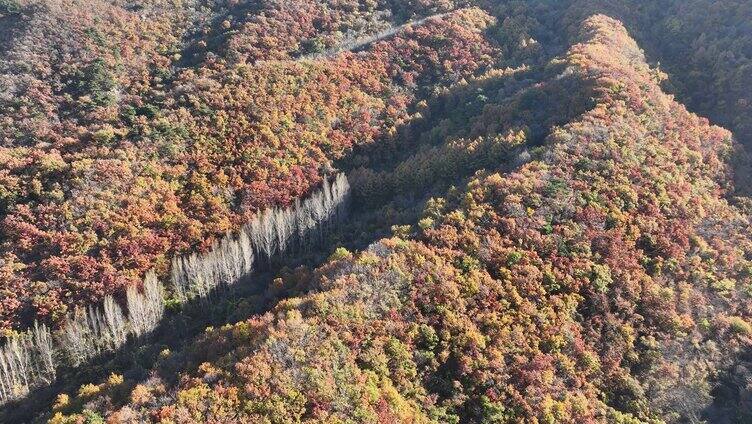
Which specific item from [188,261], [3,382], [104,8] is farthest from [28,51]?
[3,382]

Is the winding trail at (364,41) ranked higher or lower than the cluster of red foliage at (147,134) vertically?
higher

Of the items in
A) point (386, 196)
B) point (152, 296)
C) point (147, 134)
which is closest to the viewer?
point (152, 296)

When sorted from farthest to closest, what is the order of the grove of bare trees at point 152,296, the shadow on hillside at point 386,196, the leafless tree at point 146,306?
the leafless tree at point 146,306 → the shadow on hillside at point 386,196 → the grove of bare trees at point 152,296

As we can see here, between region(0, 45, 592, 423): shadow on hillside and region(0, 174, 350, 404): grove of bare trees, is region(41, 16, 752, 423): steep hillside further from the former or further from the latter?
region(0, 174, 350, 404): grove of bare trees

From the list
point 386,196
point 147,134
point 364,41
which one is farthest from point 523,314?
point 364,41

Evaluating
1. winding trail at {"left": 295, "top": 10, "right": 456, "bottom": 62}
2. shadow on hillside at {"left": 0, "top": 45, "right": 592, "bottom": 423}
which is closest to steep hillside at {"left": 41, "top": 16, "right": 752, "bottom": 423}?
shadow on hillside at {"left": 0, "top": 45, "right": 592, "bottom": 423}

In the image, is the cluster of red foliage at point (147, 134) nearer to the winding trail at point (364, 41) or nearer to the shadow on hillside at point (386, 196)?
the winding trail at point (364, 41)

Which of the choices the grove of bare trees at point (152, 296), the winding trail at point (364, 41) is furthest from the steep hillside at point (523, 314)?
the winding trail at point (364, 41)

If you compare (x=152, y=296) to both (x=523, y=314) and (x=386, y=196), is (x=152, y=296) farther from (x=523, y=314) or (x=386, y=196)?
(x=523, y=314)

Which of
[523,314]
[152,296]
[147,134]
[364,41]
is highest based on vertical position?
[364,41]

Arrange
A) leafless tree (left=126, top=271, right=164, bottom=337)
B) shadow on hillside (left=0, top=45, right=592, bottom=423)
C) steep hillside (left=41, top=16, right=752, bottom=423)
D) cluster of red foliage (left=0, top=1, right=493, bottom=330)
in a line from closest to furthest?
steep hillside (left=41, top=16, right=752, bottom=423)
shadow on hillside (left=0, top=45, right=592, bottom=423)
leafless tree (left=126, top=271, right=164, bottom=337)
cluster of red foliage (left=0, top=1, right=493, bottom=330)
